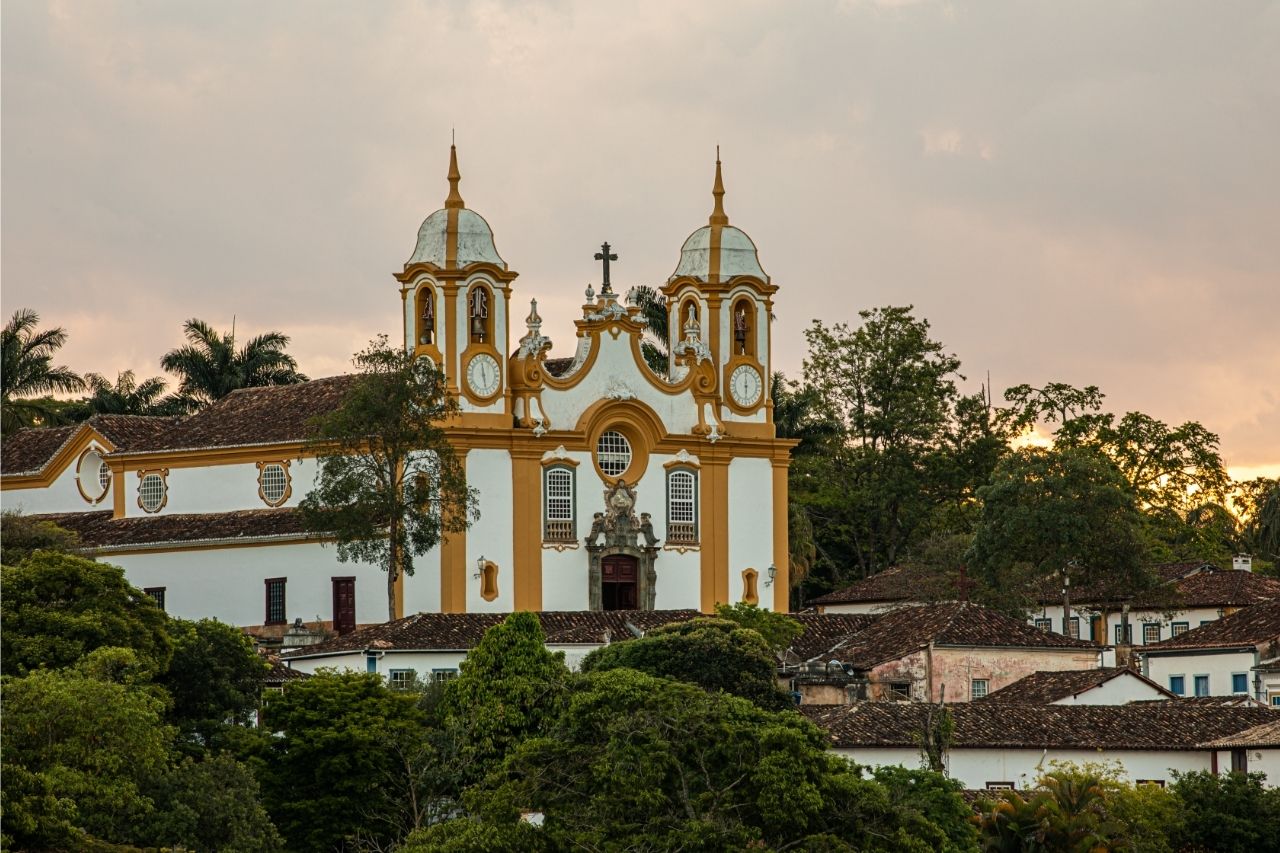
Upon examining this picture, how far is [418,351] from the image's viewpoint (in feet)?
217

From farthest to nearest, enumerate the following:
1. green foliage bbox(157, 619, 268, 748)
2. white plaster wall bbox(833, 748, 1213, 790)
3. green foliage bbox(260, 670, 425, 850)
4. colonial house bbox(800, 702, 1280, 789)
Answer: colonial house bbox(800, 702, 1280, 789) → white plaster wall bbox(833, 748, 1213, 790) → green foliage bbox(157, 619, 268, 748) → green foliage bbox(260, 670, 425, 850)

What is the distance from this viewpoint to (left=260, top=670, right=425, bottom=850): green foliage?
45.0 meters

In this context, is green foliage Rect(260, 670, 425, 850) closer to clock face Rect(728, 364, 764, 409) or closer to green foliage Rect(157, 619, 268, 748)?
green foliage Rect(157, 619, 268, 748)

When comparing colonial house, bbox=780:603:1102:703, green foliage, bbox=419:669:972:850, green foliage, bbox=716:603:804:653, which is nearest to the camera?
green foliage, bbox=419:669:972:850

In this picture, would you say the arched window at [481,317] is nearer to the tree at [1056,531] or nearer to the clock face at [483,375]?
the clock face at [483,375]

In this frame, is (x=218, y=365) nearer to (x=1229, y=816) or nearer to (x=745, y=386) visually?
(x=745, y=386)

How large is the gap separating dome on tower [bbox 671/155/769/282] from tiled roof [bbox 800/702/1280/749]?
21.3 m

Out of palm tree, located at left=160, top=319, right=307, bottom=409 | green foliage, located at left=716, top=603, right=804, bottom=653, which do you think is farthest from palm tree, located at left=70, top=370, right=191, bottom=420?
green foliage, located at left=716, top=603, right=804, bottom=653

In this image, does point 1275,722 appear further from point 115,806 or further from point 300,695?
point 115,806

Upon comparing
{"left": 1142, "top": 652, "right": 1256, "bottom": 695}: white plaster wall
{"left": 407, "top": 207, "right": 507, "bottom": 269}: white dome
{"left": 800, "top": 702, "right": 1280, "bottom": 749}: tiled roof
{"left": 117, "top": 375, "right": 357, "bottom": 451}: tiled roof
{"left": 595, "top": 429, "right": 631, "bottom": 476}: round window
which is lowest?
{"left": 800, "top": 702, "right": 1280, "bottom": 749}: tiled roof

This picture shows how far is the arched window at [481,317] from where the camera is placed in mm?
66250

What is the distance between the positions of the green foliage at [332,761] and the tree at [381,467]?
43.1ft

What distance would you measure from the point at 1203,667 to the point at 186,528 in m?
24.3

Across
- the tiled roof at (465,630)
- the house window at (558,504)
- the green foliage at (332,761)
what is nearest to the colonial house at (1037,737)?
the tiled roof at (465,630)
